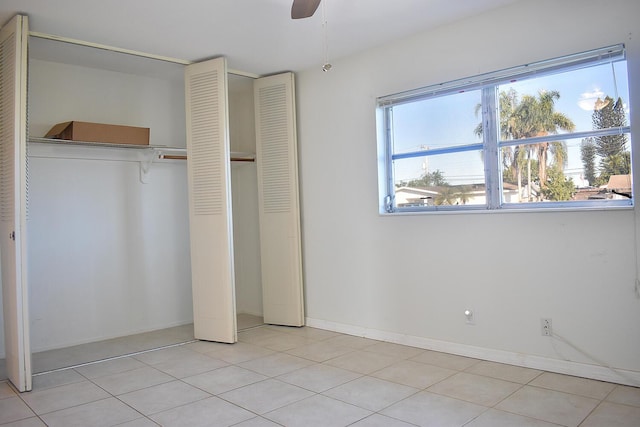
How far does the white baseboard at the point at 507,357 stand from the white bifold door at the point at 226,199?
777 mm

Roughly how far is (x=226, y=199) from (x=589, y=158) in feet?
9.60

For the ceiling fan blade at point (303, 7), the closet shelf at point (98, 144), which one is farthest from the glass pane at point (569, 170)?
the closet shelf at point (98, 144)

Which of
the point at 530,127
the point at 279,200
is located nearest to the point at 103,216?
the point at 279,200

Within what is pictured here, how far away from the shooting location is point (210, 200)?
453cm

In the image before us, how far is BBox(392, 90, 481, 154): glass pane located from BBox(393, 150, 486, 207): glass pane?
0.37ft

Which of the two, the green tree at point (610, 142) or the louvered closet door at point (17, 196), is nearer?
the green tree at point (610, 142)

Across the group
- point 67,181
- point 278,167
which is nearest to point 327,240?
point 278,167

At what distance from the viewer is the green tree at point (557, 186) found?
10.9ft

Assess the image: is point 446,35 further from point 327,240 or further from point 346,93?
point 327,240

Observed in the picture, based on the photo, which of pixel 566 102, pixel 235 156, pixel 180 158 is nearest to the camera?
pixel 566 102

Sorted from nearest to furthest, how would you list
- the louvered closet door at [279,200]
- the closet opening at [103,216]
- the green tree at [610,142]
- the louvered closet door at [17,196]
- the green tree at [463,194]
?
the green tree at [610,142] → the louvered closet door at [17,196] → the green tree at [463,194] → the closet opening at [103,216] → the louvered closet door at [279,200]

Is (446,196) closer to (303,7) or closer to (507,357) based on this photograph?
(507,357)

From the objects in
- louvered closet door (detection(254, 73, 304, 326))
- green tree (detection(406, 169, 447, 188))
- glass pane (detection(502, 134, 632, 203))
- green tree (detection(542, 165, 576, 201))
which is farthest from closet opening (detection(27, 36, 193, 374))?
green tree (detection(542, 165, 576, 201))

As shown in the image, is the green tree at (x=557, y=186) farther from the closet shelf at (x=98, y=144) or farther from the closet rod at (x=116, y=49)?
the closet shelf at (x=98, y=144)
